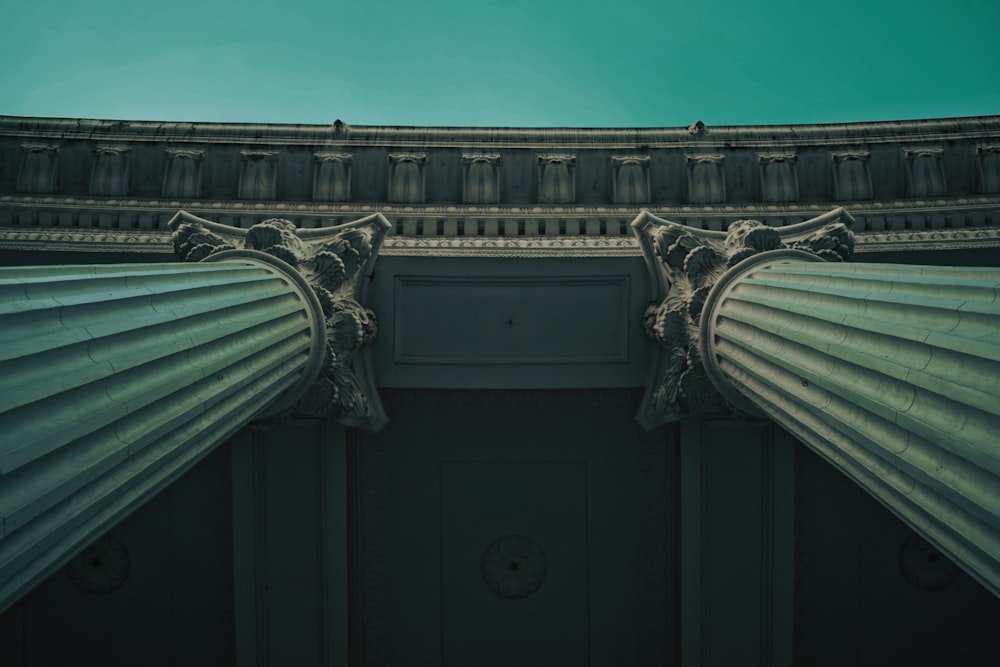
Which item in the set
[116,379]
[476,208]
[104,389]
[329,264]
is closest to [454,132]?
[476,208]

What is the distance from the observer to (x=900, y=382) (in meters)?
4.81

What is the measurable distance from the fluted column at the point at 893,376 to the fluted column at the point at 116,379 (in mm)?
5468

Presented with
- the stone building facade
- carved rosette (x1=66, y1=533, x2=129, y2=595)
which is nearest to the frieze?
the stone building facade

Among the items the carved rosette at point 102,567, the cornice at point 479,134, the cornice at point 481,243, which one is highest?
the cornice at point 479,134

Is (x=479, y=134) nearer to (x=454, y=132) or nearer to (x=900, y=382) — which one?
(x=454, y=132)

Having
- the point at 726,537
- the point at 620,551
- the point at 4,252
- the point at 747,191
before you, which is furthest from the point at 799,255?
the point at 4,252

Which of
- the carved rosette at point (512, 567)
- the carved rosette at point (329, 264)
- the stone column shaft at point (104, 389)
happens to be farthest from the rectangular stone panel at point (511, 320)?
Result: the stone column shaft at point (104, 389)

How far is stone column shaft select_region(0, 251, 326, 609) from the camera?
380cm

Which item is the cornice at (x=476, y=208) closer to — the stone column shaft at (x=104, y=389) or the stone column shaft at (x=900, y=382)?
the stone column shaft at (x=900, y=382)

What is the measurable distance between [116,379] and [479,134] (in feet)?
27.6

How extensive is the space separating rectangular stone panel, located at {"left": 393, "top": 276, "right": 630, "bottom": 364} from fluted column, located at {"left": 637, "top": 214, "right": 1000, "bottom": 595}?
3.10 metres

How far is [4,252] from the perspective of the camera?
11.0 meters

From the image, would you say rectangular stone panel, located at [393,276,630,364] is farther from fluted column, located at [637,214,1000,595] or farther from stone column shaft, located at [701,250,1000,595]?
stone column shaft, located at [701,250,1000,595]

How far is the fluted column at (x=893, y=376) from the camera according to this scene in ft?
13.2
